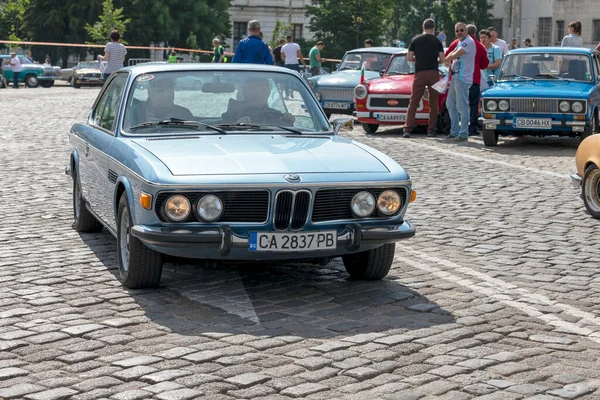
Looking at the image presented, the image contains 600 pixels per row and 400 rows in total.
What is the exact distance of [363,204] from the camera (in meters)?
7.12

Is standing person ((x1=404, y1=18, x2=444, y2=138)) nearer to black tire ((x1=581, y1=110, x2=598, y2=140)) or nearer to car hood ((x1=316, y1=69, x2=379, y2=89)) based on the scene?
black tire ((x1=581, y1=110, x2=598, y2=140))

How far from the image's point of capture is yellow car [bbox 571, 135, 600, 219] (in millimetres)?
10961

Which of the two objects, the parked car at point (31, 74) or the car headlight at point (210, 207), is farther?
the parked car at point (31, 74)

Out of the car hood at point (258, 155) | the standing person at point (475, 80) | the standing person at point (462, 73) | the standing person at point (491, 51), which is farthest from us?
the standing person at point (491, 51)

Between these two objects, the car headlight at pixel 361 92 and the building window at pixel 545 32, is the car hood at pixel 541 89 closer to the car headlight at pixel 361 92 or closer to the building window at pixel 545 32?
the car headlight at pixel 361 92

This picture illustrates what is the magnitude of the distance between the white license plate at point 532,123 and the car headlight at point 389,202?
1111 centimetres

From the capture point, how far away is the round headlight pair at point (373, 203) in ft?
23.3

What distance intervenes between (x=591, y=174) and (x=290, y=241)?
507cm

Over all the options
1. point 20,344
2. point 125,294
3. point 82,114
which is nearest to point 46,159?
point 125,294

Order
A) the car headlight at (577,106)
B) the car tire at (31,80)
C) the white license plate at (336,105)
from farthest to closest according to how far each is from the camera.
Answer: the car tire at (31,80) < the white license plate at (336,105) < the car headlight at (577,106)

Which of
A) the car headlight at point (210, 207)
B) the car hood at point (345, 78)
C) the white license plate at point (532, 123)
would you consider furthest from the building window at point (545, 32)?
the car headlight at point (210, 207)

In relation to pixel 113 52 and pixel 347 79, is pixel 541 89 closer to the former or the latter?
pixel 347 79

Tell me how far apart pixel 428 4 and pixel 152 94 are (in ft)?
306

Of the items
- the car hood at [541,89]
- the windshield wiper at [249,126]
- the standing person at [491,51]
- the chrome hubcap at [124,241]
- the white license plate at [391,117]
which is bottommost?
the white license plate at [391,117]
